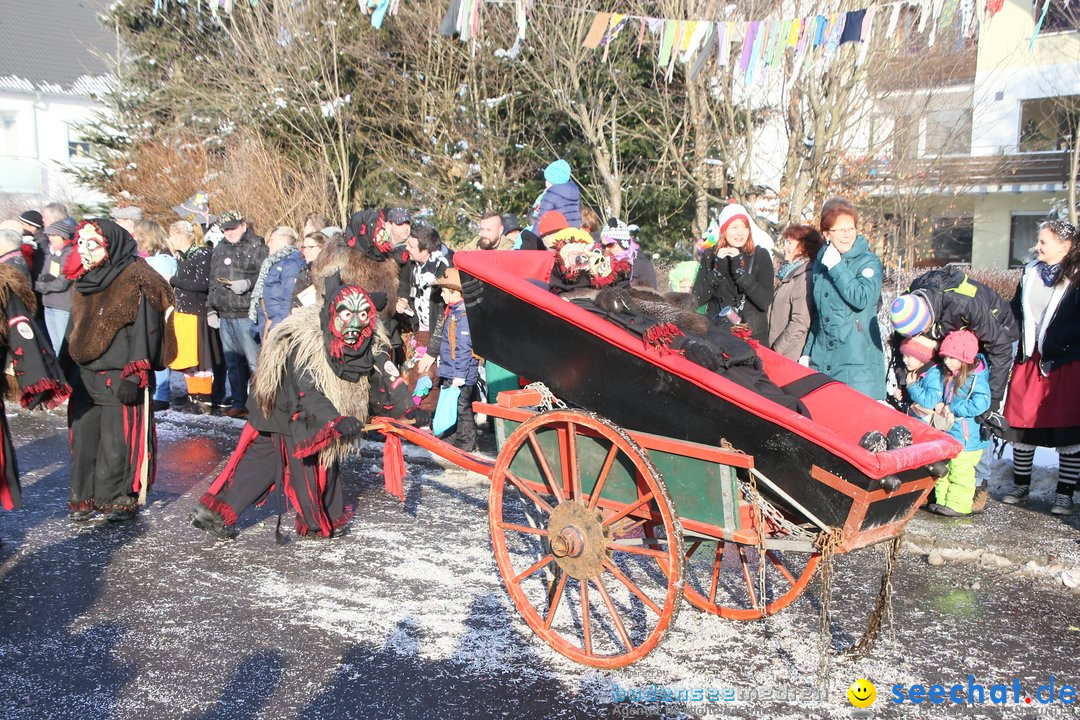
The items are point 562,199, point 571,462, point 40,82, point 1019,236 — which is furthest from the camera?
point 40,82

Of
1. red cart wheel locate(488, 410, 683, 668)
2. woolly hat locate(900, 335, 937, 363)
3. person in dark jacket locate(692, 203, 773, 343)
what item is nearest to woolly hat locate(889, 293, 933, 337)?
woolly hat locate(900, 335, 937, 363)

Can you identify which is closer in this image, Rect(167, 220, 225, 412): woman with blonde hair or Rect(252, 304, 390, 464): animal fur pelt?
Rect(252, 304, 390, 464): animal fur pelt

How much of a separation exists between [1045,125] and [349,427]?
70.3 feet

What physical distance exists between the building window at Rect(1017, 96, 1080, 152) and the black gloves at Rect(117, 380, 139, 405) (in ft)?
62.2

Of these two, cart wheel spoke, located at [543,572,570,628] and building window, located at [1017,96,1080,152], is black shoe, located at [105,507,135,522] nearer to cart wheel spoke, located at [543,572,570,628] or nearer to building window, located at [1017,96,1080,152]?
cart wheel spoke, located at [543,572,570,628]

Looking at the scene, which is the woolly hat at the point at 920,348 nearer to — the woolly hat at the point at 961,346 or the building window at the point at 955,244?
the woolly hat at the point at 961,346

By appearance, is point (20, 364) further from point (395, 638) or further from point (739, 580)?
point (739, 580)

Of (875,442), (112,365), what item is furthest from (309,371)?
(875,442)

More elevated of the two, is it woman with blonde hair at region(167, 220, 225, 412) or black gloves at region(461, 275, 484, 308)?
black gloves at region(461, 275, 484, 308)

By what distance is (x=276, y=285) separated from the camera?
27.0 ft

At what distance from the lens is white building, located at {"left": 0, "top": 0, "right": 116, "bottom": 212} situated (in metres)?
32.2

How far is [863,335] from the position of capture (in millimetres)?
5703

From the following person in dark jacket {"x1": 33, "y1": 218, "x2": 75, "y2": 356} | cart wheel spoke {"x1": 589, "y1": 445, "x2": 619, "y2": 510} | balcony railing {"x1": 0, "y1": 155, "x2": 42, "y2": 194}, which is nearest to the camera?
cart wheel spoke {"x1": 589, "y1": 445, "x2": 619, "y2": 510}

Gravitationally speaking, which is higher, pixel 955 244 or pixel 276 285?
pixel 955 244
